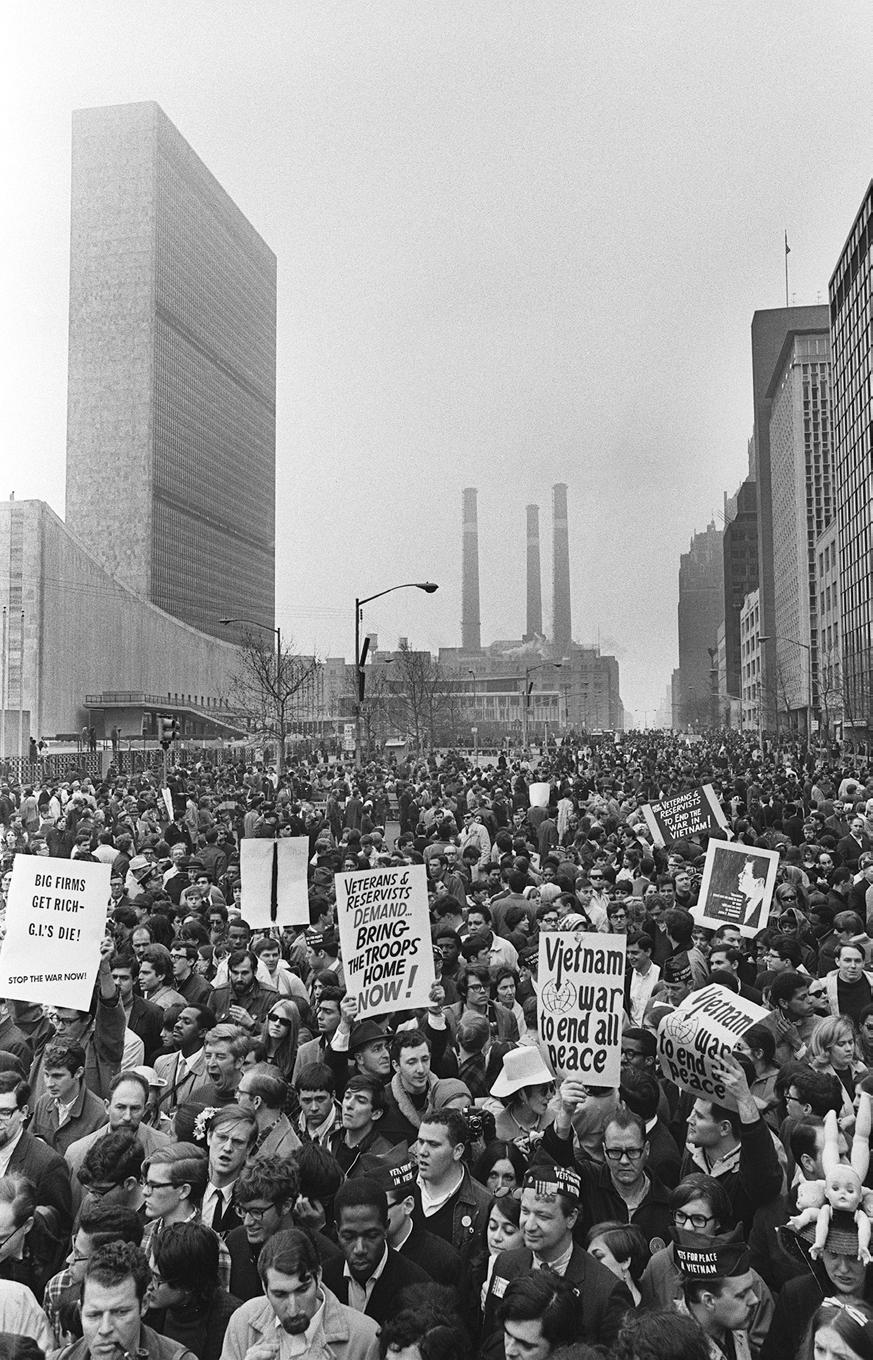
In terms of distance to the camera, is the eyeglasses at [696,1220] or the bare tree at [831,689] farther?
the bare tree at [831,689]

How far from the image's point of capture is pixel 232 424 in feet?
518

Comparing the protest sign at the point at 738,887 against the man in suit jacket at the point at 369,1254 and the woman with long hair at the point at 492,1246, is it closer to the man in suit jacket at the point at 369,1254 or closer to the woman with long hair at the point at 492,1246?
the woman with long hair at the point at 492,1246

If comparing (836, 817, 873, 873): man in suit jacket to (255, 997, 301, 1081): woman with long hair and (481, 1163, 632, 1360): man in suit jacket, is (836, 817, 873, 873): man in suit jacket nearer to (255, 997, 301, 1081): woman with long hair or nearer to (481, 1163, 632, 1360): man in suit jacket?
(255, 997, 301, 1081): woman with long hair

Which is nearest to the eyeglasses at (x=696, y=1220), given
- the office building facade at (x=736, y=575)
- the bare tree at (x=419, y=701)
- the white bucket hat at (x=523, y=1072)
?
the white bucket hat at (x=523, y=1072)

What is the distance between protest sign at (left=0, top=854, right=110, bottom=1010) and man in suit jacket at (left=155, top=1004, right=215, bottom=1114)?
2.07 feet

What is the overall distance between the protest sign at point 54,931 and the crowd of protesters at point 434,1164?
241mm

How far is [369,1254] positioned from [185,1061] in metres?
2.76

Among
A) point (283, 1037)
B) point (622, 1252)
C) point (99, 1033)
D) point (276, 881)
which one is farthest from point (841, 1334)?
point (276, 881)

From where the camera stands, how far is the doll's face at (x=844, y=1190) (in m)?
4.00

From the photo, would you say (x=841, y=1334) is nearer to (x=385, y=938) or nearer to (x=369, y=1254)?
(x=369, y=1254)

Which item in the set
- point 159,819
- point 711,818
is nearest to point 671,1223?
point 711,818

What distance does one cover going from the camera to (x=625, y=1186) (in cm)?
481

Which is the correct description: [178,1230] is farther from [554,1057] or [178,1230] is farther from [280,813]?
[280,813]

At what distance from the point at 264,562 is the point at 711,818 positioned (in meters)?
160
